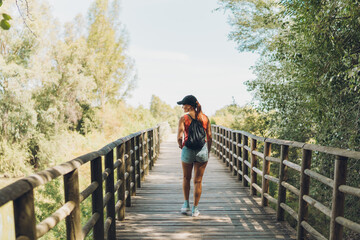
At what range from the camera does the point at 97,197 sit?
3115mm

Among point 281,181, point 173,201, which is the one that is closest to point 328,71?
point 281,181

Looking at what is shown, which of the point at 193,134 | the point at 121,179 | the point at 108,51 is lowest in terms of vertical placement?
the point at 121,179

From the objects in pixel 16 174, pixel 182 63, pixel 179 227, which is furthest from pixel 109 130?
pixel 182 63

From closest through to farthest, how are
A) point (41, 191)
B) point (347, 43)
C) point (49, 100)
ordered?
point (347, 43)
point (41, 191)
point (49, 100)

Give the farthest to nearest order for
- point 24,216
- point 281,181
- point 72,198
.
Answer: point 281,181 → point 72,198 → point 24,216

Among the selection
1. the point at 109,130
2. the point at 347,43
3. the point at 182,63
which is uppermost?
the point at 182,63

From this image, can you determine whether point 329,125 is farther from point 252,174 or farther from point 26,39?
point 26,39

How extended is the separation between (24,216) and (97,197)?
→ 5.01ft

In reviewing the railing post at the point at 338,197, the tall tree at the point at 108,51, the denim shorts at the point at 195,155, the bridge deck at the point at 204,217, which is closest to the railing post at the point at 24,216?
the bridge deck at the point at 204,217

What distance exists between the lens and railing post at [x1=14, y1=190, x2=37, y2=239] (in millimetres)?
1593

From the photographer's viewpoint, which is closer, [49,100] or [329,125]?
[329,125]

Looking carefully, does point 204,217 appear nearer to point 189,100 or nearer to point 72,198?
point 189,100

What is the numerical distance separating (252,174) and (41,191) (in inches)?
668

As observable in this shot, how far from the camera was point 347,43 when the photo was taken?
5.33m
